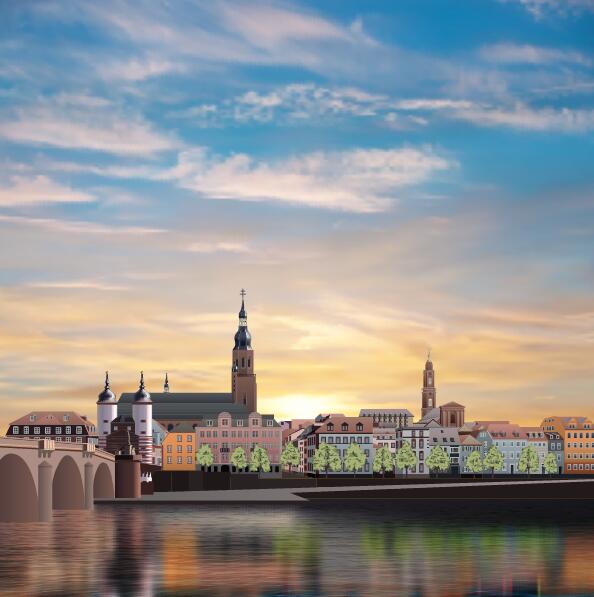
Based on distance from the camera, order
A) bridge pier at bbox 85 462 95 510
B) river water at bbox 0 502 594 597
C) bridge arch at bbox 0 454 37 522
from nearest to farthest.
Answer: river water at bbox 0 502 594 597, bridge arch at bbox 0 454 37 522, bridge pier at bbox 85 462 95 510

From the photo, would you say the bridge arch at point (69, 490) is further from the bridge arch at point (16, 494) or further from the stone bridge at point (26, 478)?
the bridge arch at point (16, 494)

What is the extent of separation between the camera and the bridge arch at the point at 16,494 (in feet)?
293

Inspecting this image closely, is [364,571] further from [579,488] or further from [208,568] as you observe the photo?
[579,488]

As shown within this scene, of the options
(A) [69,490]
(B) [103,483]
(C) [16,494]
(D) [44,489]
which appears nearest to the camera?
(C) [16,494]

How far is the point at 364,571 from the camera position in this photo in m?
49.3

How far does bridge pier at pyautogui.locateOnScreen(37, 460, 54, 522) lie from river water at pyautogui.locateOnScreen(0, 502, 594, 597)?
80.3 inches

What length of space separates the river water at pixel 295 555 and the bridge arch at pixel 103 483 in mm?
36764

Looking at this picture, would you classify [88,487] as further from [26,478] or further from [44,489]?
[26,478]

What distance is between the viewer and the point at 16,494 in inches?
3551

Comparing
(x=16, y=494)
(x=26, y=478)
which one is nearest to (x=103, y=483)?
(x=16, y=494)

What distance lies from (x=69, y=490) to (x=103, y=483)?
26.2m

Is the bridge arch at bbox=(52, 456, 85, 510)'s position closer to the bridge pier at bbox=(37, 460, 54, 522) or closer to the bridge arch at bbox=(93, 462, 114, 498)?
the bridge pier at bbox=(37, 460, 54, 522)

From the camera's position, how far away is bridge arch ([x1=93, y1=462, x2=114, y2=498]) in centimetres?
13950

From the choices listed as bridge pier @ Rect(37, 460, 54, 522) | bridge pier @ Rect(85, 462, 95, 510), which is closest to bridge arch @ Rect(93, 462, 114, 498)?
bridge pier @ Rect(85, 462, 95, 510)
